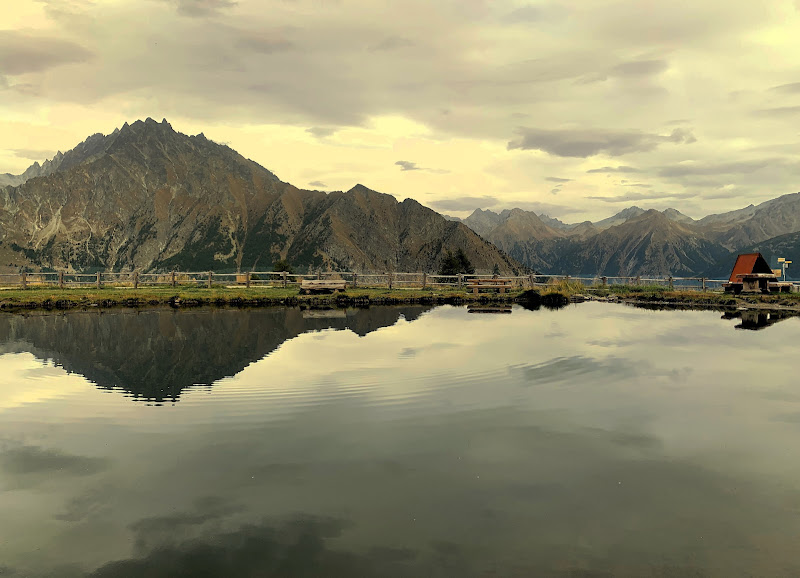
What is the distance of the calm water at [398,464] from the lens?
728cm

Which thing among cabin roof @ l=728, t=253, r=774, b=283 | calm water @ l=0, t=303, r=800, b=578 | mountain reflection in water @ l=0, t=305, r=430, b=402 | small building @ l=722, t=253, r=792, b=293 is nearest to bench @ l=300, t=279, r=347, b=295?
mountain reflection in water @ l=0, t=305, r=430, b=402

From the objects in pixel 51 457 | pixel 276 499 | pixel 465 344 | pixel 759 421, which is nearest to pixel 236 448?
pixel 276 499

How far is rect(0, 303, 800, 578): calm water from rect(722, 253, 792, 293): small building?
3470 centimetres

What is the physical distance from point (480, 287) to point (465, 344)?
32553 mm

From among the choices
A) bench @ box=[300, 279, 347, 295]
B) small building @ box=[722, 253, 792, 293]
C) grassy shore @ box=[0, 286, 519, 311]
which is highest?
small building @ box=[722, 253, 792, 293]

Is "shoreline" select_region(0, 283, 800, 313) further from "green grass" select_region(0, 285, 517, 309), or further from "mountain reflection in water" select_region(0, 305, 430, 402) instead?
"mountain reflection in water" select_region(0, 305, 430, 402)

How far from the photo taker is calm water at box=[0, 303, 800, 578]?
7.28m

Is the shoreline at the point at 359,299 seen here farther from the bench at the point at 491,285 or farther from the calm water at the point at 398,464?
the calm water at the point at 398,464

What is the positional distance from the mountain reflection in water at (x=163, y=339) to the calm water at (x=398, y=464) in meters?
0.23

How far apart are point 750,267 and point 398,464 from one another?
56.8m

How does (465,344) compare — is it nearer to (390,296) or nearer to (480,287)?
(390,296)

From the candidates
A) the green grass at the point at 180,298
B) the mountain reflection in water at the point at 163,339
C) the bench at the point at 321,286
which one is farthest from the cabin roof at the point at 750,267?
the bench at the point at 321,286

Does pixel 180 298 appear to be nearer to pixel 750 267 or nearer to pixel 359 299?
pixel 359 299

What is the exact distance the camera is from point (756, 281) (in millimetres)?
51844
